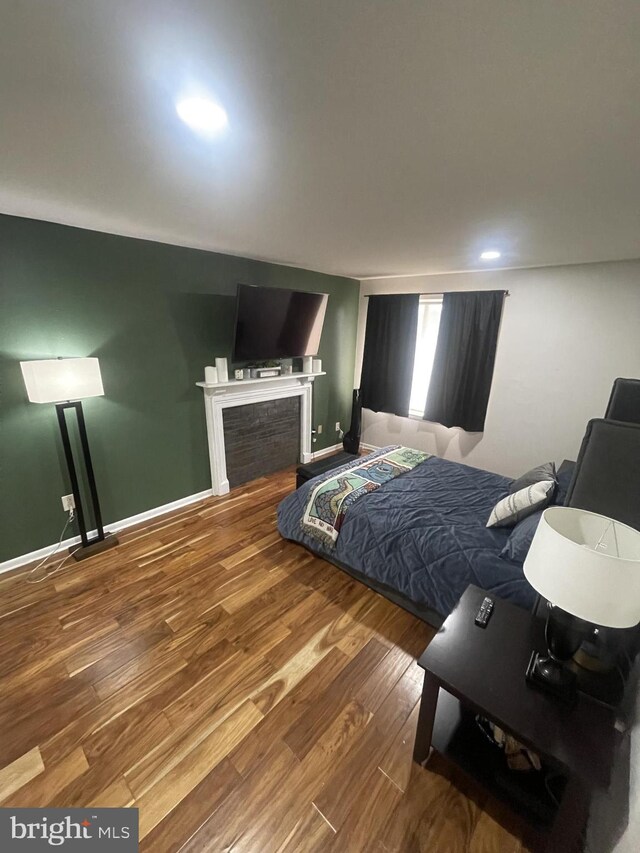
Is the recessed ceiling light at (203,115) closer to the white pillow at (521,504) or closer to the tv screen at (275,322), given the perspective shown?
the tv screen at (275,322)

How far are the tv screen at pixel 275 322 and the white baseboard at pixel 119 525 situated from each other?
57.0 inches

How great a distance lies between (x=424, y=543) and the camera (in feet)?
6.39

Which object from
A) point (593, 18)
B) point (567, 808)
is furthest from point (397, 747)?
point (593, 18)

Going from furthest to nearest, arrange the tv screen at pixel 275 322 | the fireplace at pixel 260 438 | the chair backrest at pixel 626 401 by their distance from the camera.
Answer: the fireplace at pixel 260 438, the tv screen at pixel 275 322, the chair backrest at pixel 626 401

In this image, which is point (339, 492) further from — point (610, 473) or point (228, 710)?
point (610, 473)

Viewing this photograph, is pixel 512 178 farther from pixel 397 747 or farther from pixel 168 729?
pixel 168 729

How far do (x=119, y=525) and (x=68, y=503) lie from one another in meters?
0.44

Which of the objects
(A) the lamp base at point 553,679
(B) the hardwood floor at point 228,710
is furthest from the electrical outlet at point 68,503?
(A) the lamp base at point 553,679

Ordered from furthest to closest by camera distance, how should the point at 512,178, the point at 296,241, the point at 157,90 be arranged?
the point at 296,241 < the point at 512,178 < the point at 157,90

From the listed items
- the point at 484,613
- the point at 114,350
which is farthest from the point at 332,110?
the point at 114,350

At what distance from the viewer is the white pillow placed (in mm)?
1918

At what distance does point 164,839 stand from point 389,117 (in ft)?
7.94

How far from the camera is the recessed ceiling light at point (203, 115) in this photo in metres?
0.91

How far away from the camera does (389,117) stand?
95 centimetres
